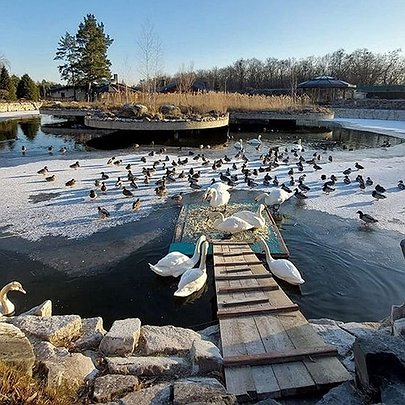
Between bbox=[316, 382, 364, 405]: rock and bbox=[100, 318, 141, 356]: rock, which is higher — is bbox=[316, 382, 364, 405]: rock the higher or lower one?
the higher one

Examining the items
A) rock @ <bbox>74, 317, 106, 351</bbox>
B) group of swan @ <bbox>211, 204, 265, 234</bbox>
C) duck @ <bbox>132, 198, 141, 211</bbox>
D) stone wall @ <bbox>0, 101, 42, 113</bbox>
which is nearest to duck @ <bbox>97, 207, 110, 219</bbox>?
duck @ <bbox>132, 198, 141, 211</bbox>

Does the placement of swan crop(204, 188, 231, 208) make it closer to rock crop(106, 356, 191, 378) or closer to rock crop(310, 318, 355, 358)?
rock crop(310, 318, 355, 358)

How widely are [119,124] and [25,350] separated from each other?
22.8m

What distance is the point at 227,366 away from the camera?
355 cm

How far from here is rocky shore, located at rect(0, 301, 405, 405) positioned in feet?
8.79

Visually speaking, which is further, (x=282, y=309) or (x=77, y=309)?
(x=77, y=309)

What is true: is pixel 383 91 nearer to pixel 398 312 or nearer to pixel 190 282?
pixel 190 282

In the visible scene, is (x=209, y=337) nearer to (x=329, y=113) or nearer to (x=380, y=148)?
(x=380, y=148)

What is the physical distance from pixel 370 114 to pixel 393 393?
44.1m

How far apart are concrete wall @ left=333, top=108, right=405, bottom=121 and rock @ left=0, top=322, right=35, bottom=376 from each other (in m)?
43.1

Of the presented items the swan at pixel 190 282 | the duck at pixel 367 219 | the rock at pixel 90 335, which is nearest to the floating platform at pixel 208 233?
the swan at pixel 190 282

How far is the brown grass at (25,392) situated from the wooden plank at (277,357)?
1.45 meters

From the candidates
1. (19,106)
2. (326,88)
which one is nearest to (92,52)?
(19,106)

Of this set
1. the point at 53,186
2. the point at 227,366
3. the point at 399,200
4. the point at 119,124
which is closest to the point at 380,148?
the point at 399,200
